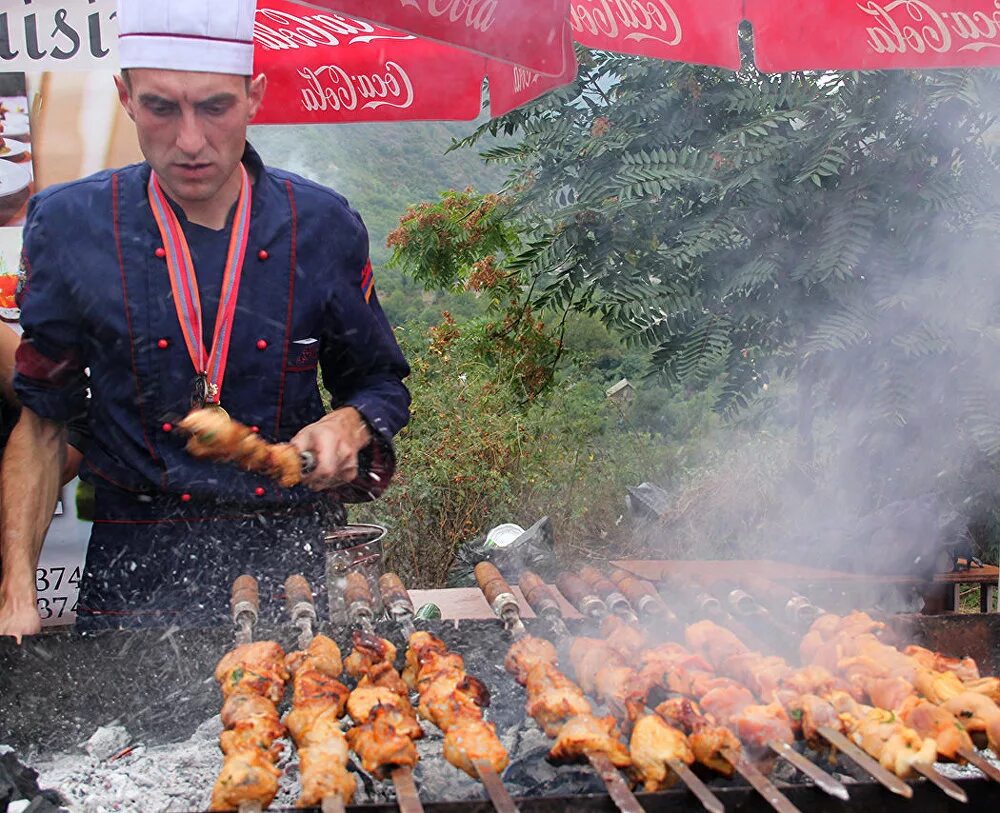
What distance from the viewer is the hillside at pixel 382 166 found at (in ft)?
51.1

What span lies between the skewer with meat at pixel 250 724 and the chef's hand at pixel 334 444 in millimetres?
480

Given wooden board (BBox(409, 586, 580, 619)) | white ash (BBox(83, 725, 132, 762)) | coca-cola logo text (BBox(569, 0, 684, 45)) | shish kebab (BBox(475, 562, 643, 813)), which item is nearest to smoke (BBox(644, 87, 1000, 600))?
wooden board (BBox(409, 586, 580, 619))

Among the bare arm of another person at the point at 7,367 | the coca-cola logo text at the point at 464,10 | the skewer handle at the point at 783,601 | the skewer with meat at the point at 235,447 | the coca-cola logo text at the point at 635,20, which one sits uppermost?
the coca-cola logo text at the point at 635,20

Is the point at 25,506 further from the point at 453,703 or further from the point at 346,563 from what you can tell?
the point at 453,703

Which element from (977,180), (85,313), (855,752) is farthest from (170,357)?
(977,180)

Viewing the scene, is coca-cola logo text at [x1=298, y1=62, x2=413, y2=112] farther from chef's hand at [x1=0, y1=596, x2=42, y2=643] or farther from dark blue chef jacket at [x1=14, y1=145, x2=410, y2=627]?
chef's hand at [x1=0, y1=596, x2=42, y2=643]

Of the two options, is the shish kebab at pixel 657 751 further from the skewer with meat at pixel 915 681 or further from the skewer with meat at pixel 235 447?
the skewer with meat at pixel 235 447

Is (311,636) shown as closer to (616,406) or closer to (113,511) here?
(113,511)

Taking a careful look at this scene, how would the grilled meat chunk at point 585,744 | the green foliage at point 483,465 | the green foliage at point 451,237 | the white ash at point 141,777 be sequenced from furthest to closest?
the green foliage at point 451,237
the green foliage at point 483,465
the white ash at point 141,777
the grilled meat chunk at point 585,744

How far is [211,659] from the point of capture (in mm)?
2836

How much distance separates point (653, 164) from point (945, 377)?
2.13 meters

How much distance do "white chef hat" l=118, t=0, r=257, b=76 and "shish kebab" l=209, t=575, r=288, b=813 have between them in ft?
4.85

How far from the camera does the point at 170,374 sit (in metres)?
2.97

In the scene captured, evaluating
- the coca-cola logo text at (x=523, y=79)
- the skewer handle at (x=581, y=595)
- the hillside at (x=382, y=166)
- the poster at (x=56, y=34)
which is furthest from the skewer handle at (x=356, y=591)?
the hillside at (x=382, y=166)
